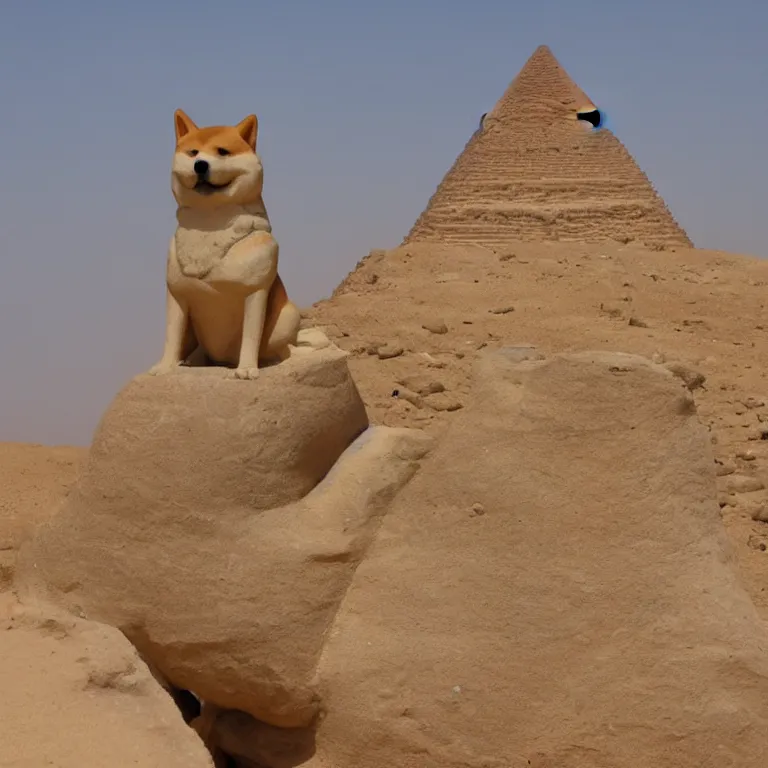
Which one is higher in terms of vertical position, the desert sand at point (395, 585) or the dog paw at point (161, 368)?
the dog paw at point (161, 368)

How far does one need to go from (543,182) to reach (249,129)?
1832cm

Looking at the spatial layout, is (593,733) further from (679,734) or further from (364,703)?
(364,703)

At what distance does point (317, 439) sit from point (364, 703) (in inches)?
47.3

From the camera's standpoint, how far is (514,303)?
567 inches

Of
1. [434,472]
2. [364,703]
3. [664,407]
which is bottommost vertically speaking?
[364,703]

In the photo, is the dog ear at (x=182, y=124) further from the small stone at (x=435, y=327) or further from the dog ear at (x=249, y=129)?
the small stone at (x=435, y=327)

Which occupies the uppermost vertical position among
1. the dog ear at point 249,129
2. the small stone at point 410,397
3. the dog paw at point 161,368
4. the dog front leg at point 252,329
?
the dog ear at point 249,129

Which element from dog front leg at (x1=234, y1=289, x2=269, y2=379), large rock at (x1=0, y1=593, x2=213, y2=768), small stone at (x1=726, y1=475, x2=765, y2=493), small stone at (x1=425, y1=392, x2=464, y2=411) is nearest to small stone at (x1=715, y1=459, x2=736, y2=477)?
small stone at (x1=726, y1=475, x2=765, y2=493)

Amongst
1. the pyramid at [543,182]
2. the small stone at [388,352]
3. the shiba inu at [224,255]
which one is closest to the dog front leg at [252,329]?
the shiba inu at [224,255]

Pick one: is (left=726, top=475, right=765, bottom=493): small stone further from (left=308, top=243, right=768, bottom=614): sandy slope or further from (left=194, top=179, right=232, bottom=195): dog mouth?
(left=194, top=179, right=232, bottom=195): dog mouth

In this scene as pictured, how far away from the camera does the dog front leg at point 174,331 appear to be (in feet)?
16.8

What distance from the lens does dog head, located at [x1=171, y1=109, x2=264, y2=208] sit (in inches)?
192

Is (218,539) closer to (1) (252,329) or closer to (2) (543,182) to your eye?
(1) (252,329)

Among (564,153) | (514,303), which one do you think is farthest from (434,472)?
(564,153)
